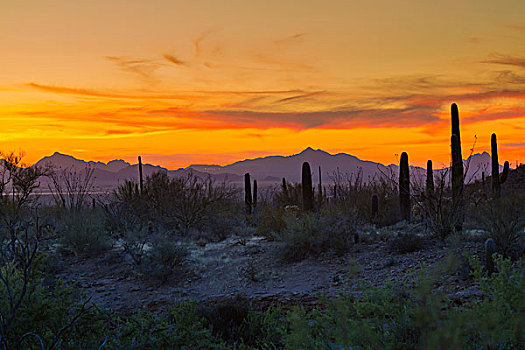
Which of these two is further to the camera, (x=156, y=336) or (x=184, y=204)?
(x=184, y=204)

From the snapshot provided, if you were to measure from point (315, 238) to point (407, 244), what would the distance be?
7.72 feet

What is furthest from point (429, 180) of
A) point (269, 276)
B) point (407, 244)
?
point (269, 276)

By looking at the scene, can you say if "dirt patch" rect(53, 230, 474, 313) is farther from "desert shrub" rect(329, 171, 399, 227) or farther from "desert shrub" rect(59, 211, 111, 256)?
"desert shrub" rect(329, 171, 399, 227)

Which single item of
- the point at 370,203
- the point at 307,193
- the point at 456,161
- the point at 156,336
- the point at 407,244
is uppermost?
the point at 456,161

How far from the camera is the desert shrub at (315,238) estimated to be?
13.5 meters

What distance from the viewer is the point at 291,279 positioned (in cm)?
1184

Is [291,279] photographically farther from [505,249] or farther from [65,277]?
[65,277]

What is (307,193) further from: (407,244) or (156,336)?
(156,336)

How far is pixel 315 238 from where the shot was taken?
13.6 metres

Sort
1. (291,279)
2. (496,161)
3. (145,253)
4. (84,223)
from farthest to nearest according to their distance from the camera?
(496,161)
(84,223)
(145,253)
(291,279)

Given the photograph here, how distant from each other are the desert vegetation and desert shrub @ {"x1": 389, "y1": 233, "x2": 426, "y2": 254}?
4 centimetres

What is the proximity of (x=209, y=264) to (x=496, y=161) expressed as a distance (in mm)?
22085

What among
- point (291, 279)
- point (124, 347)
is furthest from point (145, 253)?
point (124, 347)

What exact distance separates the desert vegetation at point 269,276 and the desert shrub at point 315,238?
39 mm
